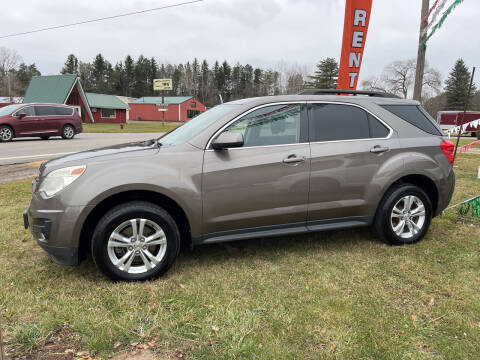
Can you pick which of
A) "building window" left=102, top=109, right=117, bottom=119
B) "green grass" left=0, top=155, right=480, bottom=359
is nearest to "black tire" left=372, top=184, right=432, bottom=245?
"green grass" left=0, top=155, right=480, bottom=359

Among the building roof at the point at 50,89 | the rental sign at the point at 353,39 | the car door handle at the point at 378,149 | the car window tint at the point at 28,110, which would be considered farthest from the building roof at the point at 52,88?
the car door handle at the point at 378,149

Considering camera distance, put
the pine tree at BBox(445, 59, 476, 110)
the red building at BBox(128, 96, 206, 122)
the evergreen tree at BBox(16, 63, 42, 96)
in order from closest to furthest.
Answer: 1. the pine tree at BBox(445, 59, 476, 110)
2. the red building at BBox(128, 96, 206, 122)
3. the evergreen tree at BBox(16, 63, 42, 96)

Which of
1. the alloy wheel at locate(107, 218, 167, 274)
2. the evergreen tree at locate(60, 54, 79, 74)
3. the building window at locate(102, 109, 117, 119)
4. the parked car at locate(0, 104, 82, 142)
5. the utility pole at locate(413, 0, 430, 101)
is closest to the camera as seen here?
the alloy wheel at locate(107, 218, 167, 274)

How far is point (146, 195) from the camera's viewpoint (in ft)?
10.9

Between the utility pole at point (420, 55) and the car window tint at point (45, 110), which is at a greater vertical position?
the utility pole at point (420, 55)

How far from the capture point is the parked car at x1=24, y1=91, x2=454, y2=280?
3086 millimetres

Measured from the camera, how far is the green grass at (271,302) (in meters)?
2.41

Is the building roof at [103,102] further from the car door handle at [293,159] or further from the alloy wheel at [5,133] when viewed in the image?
the car door handle at [293,159]

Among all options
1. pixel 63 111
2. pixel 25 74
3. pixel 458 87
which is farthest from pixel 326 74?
pixel 25 74

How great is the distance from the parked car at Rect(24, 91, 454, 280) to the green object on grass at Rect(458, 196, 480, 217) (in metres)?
1.29

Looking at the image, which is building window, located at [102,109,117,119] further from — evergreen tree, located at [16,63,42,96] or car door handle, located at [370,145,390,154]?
car door handle, located at [370,145,390,154]

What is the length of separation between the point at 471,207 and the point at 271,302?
427 cm

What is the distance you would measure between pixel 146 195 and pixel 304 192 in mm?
1543

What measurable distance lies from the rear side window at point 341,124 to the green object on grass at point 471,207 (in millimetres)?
2278
